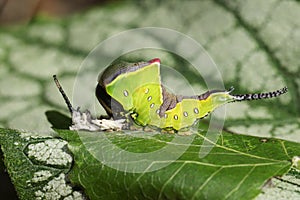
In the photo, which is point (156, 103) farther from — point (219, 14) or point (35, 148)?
point (219, 14)

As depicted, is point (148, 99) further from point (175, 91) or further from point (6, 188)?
point (6, 188)

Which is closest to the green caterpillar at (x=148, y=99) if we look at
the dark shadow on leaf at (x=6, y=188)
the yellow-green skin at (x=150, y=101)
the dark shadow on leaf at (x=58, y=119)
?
the yellow-green skin at (x=150, y=101)

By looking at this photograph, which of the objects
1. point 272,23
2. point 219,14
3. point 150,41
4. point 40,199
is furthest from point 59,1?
point 40,199

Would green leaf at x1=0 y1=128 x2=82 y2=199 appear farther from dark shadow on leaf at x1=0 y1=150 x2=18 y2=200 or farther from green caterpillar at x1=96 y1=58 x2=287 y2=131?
dark shadow on leaf at x1=0 y1=150 x2=18 y2=200

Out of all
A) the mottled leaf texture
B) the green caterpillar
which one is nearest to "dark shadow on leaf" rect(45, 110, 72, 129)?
the mottled leaf texture

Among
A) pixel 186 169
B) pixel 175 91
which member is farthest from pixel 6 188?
pixel 186 169

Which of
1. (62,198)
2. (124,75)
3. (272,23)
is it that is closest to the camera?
(62,198)
